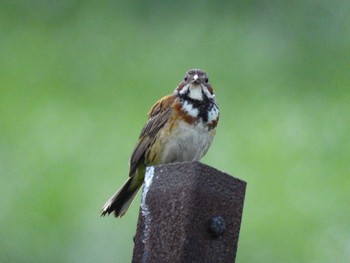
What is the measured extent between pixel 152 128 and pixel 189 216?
3192 mm

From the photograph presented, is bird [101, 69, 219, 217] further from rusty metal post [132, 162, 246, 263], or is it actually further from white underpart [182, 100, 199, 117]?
rusty metal post [132, 162, 246, 263]

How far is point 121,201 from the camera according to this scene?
5824 millimetres

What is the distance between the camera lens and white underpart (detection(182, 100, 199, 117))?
604 centimetres

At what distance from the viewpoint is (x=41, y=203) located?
25.5 ft

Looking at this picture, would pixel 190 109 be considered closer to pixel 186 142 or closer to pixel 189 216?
pixel 186 142

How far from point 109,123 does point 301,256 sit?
4.86 feet

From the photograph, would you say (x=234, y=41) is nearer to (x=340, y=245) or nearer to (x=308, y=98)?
(x=308, y=98)

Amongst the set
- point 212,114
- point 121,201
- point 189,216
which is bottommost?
point 189,216

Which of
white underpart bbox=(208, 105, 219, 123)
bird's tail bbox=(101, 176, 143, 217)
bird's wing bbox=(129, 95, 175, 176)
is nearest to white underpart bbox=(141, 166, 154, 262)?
bird's tail bbox=(101, 176, 143, 217)

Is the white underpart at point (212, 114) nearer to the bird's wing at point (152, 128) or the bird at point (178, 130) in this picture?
the bird at point (178, 130)

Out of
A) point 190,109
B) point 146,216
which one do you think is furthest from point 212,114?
point 146,216

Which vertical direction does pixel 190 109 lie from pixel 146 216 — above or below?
above

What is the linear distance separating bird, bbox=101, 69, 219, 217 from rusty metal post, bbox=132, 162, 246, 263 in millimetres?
2519

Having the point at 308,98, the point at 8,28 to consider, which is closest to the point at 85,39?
the point at 8,28
